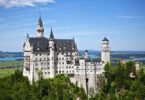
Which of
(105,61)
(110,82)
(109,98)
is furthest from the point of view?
(105,61)

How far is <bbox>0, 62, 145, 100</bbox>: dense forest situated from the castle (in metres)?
2.67

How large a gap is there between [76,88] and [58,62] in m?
12.2

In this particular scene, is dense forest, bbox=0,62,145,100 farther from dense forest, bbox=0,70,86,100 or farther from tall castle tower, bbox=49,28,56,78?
tall castle tower, bbox=49,28,56,78

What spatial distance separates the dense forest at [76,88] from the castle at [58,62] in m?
2.67

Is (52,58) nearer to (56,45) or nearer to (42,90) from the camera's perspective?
(56,45)

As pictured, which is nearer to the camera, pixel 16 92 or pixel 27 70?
pixel 16 92

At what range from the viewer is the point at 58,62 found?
9700 centimetres

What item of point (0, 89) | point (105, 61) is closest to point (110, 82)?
point (105, 61)

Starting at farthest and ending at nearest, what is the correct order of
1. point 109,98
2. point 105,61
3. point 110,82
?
point 105,61, point 110,82, point 109,98

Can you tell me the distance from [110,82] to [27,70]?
2403 cm

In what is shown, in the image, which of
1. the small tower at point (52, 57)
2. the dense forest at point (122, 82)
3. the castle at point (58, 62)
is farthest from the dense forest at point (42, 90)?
the dense forest at point (122, 82)

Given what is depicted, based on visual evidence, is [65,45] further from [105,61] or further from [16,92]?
[16,92]

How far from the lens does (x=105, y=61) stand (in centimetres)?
9825

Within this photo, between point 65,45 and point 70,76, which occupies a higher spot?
point 65,45
